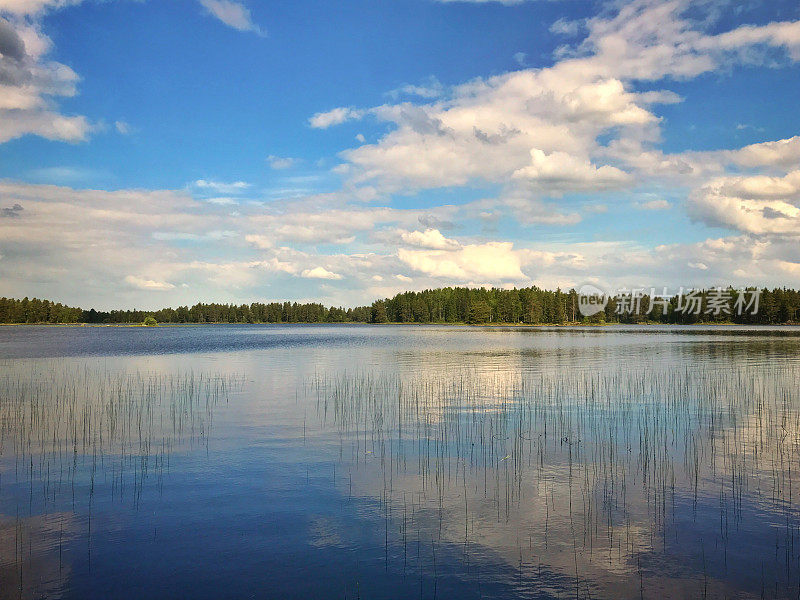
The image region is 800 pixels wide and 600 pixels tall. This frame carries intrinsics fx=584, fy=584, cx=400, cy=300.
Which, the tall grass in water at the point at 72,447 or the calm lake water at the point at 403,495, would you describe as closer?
the calm lake water at the point at 403,495

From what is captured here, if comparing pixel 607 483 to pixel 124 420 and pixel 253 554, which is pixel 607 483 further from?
pixel 124 420

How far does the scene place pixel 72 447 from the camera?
72.5ft

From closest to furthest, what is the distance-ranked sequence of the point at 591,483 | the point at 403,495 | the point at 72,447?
1. the point at 403,495
2. the point at 591,483
3. the point at 72,447

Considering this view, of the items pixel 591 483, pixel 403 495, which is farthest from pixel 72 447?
pixel 591 483

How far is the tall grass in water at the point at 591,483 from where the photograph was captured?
1197 cm

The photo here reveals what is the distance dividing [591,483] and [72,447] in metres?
18.7

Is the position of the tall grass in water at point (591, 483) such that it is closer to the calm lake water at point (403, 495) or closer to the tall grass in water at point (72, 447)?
the calm lake water at point (403, 495)

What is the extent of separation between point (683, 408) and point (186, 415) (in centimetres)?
2508

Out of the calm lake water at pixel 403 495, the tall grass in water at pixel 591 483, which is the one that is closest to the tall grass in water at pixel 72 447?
the calm lake water at pixel 403 495

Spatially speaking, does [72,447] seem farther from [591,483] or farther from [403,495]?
[591,483]

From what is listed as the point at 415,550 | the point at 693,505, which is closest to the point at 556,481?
the point at 693,505

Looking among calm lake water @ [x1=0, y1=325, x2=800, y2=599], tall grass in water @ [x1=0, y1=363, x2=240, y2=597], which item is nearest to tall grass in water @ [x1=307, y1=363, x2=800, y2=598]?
calm lake water @ [x1=0, y1=325, x2=800, y2=599]

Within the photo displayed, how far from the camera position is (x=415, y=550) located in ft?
42.0

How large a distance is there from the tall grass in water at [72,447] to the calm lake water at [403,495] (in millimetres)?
101
